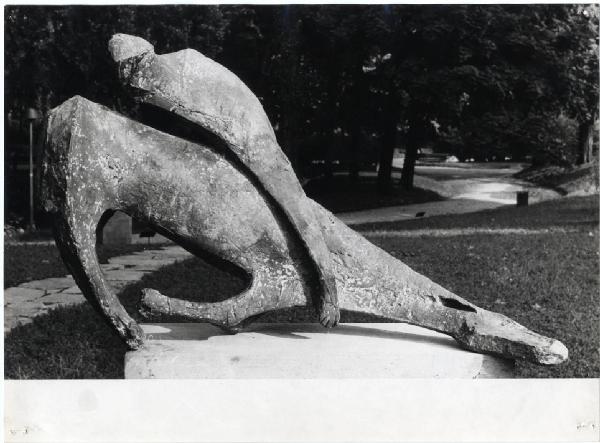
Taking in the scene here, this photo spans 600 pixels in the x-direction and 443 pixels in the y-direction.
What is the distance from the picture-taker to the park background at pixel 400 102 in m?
8.01

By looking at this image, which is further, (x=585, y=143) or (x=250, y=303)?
(x=585, y=143)

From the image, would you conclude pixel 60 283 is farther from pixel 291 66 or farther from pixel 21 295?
pixel 291 66

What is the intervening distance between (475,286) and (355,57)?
7703 mm

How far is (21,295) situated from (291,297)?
4079 millimetres

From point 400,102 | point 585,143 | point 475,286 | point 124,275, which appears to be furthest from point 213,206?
point 585,143

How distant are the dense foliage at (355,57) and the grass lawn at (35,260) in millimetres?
2932

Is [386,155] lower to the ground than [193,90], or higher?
lower

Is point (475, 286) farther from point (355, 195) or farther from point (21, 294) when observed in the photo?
point (355, 195)

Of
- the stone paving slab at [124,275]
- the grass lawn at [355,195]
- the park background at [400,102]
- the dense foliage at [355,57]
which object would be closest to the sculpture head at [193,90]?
the park background at [400,102]

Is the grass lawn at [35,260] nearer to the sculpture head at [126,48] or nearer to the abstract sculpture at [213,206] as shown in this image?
the abstract sculpture at [213,206]

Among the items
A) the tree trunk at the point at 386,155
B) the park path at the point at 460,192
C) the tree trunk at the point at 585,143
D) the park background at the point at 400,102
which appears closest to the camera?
the park background at the point at 400,102

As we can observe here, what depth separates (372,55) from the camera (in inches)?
551

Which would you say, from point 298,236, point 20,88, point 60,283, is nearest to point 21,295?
point 60,283

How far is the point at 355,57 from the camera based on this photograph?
45.4ft
